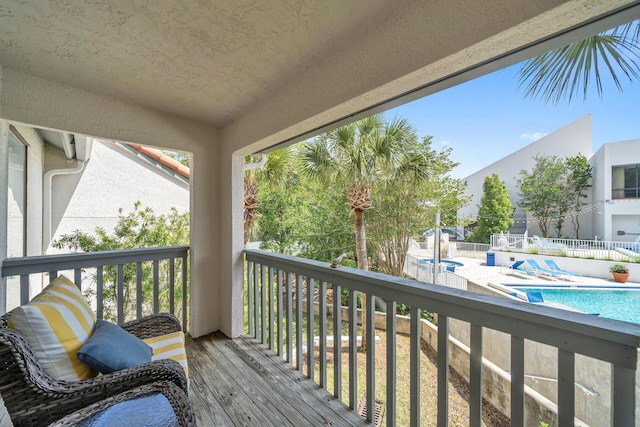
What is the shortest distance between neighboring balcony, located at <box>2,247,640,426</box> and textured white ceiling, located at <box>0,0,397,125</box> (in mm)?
1470

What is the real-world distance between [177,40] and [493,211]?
8.99ft

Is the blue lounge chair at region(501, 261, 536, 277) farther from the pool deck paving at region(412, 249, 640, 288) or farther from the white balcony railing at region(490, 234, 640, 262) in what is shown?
the white balcony railing at region(490, 234, 640, 262)

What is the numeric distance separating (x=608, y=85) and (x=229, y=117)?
2812 millimetres

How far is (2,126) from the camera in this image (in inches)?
77.0

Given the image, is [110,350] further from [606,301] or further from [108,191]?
[108,191]

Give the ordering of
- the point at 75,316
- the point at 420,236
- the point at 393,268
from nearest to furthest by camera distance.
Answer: the point at 75,316, the point at 420,236, the point at 393,268

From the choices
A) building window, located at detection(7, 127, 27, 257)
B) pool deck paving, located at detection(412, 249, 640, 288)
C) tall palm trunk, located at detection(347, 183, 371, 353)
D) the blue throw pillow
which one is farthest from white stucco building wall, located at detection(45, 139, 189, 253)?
pool deck paving, located at detection(412, 249, 640, 288)

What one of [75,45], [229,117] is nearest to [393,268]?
[229,117]

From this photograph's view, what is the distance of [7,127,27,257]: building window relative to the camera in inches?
112

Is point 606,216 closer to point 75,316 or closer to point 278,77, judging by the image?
point 278,77

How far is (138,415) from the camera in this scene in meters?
0.97

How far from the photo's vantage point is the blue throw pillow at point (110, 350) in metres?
1.17

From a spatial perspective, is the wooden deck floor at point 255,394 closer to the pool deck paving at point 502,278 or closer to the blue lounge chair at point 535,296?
the blue lounge chair at point 535,296

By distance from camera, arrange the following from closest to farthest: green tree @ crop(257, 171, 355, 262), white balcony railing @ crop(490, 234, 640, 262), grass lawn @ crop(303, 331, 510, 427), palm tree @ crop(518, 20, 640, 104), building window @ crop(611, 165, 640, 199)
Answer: palm tree @ crop(518, 20, 640, 104)
building window @ crop(611, 165, 640, 199)
white balcony railing @ crop(490, 234, 640, 262)
grass lawn @ crop(303, 331, 510, 427)
green tree @ crop(257, 171, 355, 262)
